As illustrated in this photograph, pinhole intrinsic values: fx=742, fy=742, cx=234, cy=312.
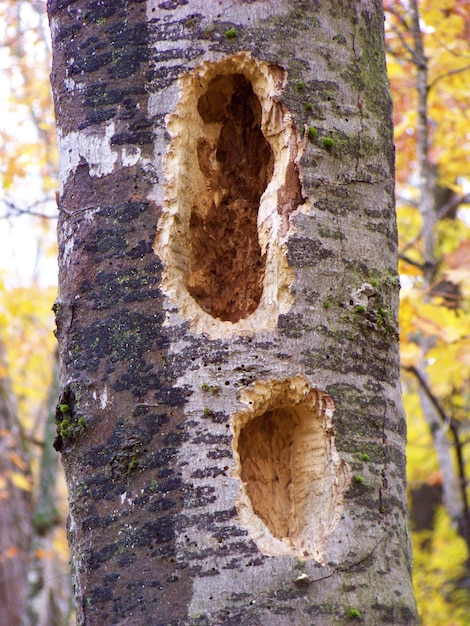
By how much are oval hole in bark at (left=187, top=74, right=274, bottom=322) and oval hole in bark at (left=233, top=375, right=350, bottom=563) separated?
270 millimetres

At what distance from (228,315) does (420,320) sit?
2352 millimetres

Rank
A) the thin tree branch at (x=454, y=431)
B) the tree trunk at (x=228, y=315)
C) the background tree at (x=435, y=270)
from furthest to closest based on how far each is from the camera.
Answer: the thin tree branch at (x=454, y=431) < the background tree at (x=435, y=270) < the tree trunk at (x=228, y=315)

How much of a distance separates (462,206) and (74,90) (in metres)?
6.83

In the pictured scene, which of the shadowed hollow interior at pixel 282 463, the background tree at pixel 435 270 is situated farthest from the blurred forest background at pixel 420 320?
the shadowed hollow interior at pixel 282 463

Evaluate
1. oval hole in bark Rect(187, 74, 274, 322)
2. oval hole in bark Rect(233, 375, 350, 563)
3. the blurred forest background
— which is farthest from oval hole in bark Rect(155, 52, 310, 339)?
the blurred forest background

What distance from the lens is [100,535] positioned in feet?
5.31

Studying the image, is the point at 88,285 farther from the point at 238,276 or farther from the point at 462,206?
the point at 462,206

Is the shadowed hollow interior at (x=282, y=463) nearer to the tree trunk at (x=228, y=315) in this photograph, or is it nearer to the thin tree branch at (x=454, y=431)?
the tree trunk at (x=228, y=315)

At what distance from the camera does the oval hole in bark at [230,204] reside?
187 cm

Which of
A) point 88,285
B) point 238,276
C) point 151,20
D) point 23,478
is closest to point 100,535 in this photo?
point 88,285

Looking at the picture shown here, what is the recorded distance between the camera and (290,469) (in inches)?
69.0

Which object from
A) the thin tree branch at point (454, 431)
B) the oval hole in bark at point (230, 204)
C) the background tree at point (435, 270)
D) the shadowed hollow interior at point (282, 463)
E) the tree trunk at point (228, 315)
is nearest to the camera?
the tree trunk at point (228, 315)

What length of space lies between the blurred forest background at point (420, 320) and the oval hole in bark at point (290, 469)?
6.56 ft

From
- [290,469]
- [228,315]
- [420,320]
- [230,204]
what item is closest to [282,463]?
[290,469]
